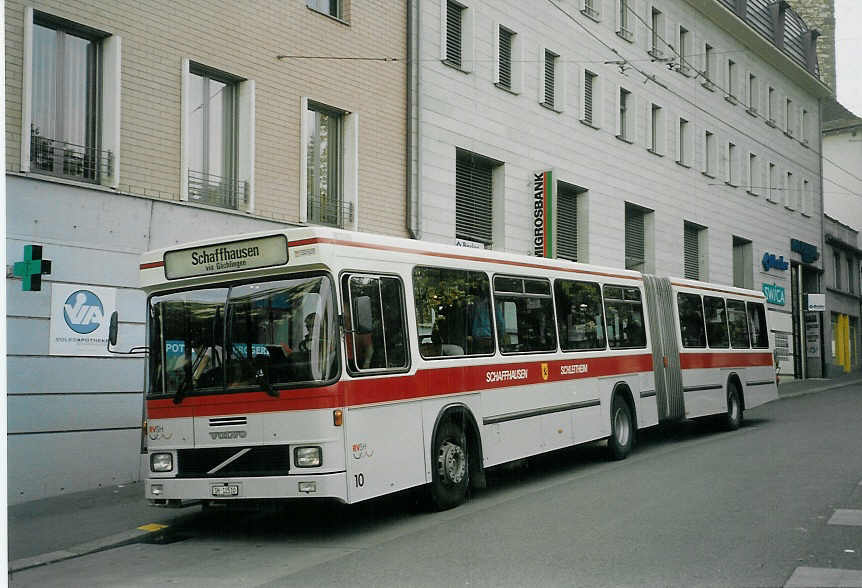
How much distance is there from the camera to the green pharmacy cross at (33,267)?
37.9 feet

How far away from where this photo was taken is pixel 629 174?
1131 inches

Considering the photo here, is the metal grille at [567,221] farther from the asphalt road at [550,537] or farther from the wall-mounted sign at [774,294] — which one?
the wall-mounted sign at [774,294]

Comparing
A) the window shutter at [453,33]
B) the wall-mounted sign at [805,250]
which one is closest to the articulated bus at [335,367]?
the window shutter at [453,33]

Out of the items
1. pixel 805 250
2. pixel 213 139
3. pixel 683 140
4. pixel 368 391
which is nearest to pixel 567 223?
pixel 683 140

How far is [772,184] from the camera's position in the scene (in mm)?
41000

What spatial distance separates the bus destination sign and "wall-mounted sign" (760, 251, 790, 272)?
32972 millimetres

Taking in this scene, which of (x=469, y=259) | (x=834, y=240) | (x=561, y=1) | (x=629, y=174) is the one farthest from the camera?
(x=834, y=240)

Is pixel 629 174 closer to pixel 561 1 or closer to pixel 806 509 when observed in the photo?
pixel 561 1

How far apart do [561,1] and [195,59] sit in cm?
1328

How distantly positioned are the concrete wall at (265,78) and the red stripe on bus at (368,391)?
15.1 ft

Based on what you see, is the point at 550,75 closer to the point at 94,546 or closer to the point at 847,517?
the point at 847,517

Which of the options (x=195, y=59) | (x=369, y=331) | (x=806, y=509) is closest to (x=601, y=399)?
(x=806, y=509)

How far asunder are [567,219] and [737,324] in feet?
23.9

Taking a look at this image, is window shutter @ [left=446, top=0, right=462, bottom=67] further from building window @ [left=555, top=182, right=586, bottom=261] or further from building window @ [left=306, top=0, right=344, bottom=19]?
building window @ [left=555, top=182, right=586, bottom=261]
